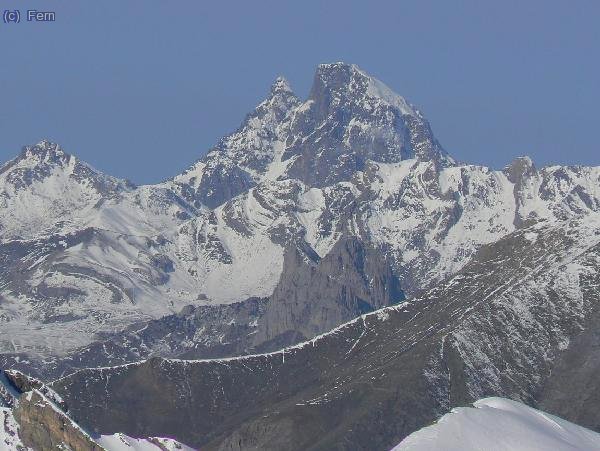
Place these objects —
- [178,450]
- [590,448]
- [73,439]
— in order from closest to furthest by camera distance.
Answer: [73,439] → [590,448] → [178,450]

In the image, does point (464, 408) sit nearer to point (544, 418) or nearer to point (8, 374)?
point (544, 418)

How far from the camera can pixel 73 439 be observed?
534 feet

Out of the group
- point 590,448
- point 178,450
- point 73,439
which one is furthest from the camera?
point 178,450

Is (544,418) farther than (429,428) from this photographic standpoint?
Yes

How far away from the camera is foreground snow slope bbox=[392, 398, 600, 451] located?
166m

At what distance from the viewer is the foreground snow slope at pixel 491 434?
166 m

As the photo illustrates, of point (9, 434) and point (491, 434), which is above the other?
point (9, 434)

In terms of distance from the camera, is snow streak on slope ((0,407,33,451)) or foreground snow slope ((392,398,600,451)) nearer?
snow streak on slope ((0,407,33,451))

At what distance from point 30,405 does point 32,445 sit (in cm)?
296

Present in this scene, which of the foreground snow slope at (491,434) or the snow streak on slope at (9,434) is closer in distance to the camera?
the snow streak on slope at (9,434)

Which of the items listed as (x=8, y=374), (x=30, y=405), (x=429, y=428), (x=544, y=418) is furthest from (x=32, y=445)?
(x=544, y=418)

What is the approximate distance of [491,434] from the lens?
169250mm

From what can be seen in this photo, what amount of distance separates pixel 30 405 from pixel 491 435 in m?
34.7

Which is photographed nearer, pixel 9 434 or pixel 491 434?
pixel 9 434
